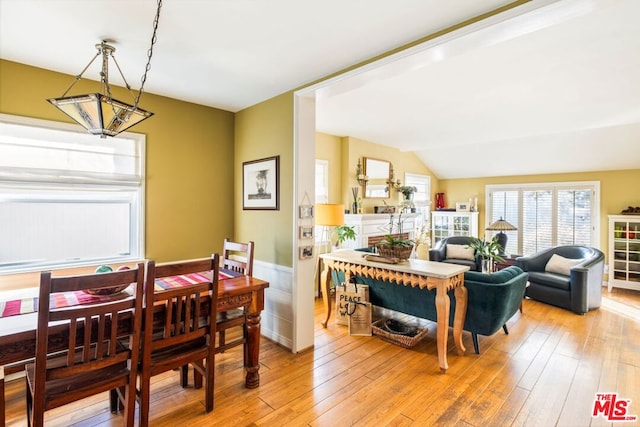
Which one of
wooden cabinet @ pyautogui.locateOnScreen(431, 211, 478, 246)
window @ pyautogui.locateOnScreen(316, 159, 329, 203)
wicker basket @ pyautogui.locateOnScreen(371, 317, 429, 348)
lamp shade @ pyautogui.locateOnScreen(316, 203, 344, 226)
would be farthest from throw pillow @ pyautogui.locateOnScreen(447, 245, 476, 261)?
lamp shade @ pyautogui.locateOnScreen(316, 203, 344, 226)

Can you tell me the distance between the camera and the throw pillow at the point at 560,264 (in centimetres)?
462

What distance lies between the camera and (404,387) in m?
2.46

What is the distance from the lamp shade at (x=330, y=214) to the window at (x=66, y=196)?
75.7 inches

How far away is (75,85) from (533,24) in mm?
3519

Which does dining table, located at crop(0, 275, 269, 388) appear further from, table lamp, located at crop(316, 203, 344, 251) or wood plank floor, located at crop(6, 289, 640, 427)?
table lamp, located at crop(316, 203, 344, 251)

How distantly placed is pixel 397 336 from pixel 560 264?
324 cm

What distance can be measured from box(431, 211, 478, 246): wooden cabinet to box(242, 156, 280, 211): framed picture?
5478mm

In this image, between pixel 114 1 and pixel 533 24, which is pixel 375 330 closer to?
pixel 533 24

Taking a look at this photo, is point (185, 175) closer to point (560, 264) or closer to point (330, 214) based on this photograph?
point (330, 214)

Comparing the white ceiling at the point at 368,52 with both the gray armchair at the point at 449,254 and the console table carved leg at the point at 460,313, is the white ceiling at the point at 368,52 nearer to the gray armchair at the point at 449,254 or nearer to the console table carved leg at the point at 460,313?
the console table carved leg at the point at 460,313

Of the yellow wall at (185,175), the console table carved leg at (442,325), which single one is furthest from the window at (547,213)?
the yellow wall at (185,175)

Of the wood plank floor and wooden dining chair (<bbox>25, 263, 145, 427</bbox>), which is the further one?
the wood plank floor

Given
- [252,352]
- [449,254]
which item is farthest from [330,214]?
[449,254]

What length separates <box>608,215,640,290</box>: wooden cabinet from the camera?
17.4 ft
